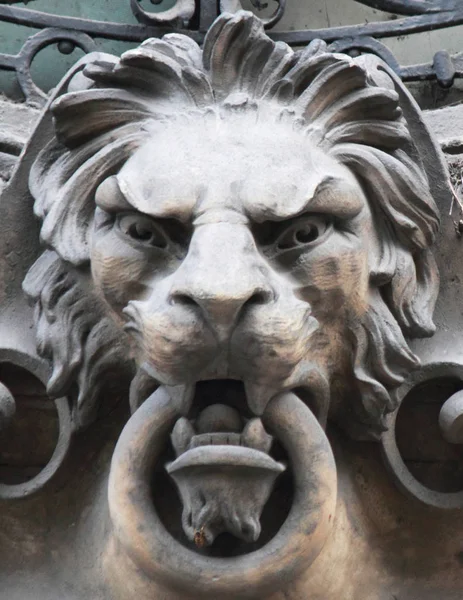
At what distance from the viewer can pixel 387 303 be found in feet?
5.81

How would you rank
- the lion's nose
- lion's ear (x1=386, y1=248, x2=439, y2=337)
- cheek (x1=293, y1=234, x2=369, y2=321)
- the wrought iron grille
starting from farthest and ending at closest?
the wrought iron grille, lion's ear (x1=386, y1=248, x2=439, y2=337), cheek (x1=293, y1=234, x2=369, y2=321), the lion's nose

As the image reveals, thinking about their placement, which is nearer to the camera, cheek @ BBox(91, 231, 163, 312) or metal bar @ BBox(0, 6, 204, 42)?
cheek @ BBox(91, 231, 163, 312)

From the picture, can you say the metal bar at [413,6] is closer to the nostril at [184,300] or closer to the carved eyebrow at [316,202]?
the carved eyebrow at [316,202]

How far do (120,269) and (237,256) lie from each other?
168 mm

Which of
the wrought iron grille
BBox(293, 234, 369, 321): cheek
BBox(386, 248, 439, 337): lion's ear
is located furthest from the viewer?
the wrought iron grille

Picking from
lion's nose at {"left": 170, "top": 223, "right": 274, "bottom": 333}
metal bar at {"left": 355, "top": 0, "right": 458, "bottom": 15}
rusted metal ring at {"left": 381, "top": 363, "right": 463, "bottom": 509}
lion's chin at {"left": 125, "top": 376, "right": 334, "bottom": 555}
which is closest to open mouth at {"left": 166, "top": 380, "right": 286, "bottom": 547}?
lion's chin at {"left": 125, "top": 376, "right": 334, "bottom": 555}

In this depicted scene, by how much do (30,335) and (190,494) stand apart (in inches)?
14.1

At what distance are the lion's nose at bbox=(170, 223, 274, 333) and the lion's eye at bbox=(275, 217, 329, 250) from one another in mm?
63

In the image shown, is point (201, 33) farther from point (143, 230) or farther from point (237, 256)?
point (237, 256)

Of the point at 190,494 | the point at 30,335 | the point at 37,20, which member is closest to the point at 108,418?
the point at 30,335

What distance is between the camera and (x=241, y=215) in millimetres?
1633

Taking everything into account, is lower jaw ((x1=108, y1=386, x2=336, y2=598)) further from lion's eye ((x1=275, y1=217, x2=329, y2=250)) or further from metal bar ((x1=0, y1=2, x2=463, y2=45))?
metal bar ((x1=0, y1=2, x2=463, y2=45))

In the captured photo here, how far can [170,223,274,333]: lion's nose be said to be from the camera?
154cm

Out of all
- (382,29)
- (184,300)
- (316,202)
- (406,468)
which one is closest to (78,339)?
(184,300)
